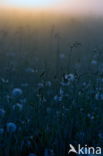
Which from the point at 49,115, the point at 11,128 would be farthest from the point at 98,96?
the point at 11,128

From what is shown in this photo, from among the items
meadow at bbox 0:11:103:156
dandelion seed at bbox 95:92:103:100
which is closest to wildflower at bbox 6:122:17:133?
meadow at bbox 0:11:103:156

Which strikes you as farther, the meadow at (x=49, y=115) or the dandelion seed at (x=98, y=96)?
the dandelion seed at (x=98, y=96)

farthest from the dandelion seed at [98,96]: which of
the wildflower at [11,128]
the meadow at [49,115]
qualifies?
the wildflower at [11,128]

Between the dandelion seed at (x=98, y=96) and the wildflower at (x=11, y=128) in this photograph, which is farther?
the dandelion seed at (x=98, y=96)

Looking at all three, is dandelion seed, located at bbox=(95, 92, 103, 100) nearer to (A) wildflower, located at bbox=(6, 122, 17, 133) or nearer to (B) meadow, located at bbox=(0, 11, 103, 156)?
(B) meadow, located at bbox=(0, 11, 103, 156)

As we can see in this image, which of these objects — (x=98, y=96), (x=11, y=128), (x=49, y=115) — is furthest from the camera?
(x=98, y=96)

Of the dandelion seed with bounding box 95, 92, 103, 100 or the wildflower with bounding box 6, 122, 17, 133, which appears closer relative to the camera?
the wildflower with bounding box 6, 122, 17, 133

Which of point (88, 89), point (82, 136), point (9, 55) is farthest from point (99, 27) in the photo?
point (82, 136)

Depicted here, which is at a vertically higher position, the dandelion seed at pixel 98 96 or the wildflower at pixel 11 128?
the dandelion seed at pixel 98 96

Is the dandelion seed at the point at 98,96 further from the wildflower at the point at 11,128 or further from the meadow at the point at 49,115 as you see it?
the wildflower at the point at 11,128

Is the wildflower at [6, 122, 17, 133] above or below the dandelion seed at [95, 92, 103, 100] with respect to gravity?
below

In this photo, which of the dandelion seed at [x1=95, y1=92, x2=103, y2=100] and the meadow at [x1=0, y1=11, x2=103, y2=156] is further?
the dandelion seed at [x1=95, y1=92, x2=103, y2=100]

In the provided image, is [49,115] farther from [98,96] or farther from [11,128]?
[98,96]

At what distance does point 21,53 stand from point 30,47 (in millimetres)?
471
